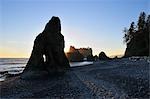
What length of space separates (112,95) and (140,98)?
221 centimetres

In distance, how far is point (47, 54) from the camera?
135 feet

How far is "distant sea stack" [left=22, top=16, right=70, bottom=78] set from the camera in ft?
127

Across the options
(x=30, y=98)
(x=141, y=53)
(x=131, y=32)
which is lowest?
(x=30, y=98)

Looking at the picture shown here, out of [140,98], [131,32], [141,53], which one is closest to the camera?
[140,98]

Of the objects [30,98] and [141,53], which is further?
[141,53]

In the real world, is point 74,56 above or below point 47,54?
above

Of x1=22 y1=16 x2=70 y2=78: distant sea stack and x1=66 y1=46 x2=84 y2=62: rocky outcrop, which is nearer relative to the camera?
x1=22 y1=16 x2=70 y2=78: distant sea stack

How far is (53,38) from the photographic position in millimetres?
42344

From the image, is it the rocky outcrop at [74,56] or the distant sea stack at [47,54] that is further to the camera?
the rocky outcrop at [74,56]

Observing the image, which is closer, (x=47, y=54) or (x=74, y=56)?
(x=47, y=54)

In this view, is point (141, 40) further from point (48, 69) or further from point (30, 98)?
point (30, 98)

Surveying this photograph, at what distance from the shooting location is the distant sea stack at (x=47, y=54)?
3859 cm

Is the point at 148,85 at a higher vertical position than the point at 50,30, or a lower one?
lower

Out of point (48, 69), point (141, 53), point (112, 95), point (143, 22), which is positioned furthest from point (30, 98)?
point (143, 22)
